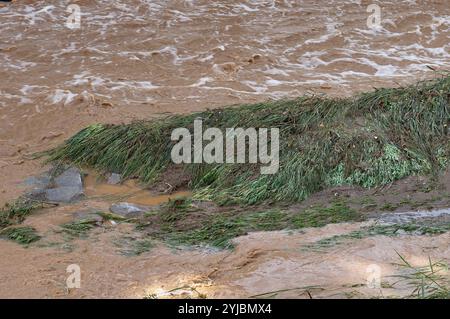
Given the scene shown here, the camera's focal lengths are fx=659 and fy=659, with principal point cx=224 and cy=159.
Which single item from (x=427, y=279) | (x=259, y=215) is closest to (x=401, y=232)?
(x=427, y=279)

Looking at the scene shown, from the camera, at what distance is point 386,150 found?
5.40 m

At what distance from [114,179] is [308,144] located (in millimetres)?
1747

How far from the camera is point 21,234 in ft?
A: 15.1

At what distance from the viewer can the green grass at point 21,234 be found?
452cm

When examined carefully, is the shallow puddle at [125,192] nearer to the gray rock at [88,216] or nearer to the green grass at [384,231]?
the gray rock at [88,216]

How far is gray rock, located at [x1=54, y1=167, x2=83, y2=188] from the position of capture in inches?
226

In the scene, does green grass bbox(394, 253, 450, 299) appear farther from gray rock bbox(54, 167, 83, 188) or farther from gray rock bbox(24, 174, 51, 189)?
gray rock bbox(24, 174, 51, 189)

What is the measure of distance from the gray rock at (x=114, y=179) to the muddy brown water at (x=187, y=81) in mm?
106

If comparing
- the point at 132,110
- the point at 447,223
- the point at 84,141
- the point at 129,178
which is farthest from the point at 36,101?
the point at 447,223

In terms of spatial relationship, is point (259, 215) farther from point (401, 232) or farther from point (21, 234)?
point (21, 234)

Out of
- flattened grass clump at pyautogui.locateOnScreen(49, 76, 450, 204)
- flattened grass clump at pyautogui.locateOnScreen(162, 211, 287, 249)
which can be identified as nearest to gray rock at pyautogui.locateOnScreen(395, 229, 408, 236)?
flattened grass clump at pyautogui.locateOnScreen(162, 211, 287, 249)

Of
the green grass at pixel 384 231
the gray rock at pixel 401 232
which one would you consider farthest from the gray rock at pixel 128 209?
the gray rock at pixel 401 232

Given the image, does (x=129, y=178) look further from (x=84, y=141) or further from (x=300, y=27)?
(x=300, y=27)

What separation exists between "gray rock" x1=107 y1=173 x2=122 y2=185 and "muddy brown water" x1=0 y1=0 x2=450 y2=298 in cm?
11
